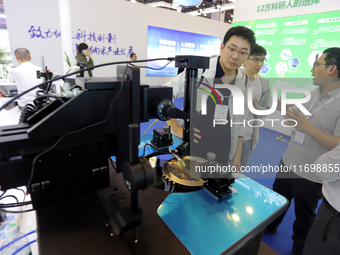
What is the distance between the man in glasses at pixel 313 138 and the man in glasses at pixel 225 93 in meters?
0.36

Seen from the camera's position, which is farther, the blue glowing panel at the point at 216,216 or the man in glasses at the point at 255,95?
the man in glasses at the point at 255,95

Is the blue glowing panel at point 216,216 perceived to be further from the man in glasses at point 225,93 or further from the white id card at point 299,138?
the white id card at point 299,138

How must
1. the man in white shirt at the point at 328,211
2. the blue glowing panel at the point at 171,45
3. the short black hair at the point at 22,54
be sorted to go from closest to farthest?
the man in white shirt at the point at 328,211 → the short black hair at the point at 22,54 → the blue glowing panel at the point at 171,45

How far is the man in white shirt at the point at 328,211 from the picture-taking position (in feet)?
2.84

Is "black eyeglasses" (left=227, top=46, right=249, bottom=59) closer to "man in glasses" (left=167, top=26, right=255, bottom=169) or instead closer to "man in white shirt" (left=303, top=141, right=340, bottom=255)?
"man in glasses" (left=167, top=26, right=255, bottom=169)

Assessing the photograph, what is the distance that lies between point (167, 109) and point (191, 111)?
0.30 feet

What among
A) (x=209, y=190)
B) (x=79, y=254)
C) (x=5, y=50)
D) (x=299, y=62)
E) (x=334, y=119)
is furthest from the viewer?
(x=5, y=50)

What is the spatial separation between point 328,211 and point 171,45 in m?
5.70

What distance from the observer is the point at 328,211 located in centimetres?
95

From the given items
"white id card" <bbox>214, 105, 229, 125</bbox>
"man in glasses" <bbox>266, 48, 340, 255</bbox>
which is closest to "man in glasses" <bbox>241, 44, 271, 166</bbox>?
"man in glasses" <bbox>266, 48, 340, 255</bbox>

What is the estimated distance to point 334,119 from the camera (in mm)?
1122

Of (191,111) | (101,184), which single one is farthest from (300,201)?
(101,184)

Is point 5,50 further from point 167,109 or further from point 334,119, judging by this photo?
point 334,119

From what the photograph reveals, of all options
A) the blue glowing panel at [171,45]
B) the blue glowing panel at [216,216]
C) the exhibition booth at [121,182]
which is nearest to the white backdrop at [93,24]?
the blue glowing panel at [171,45]
